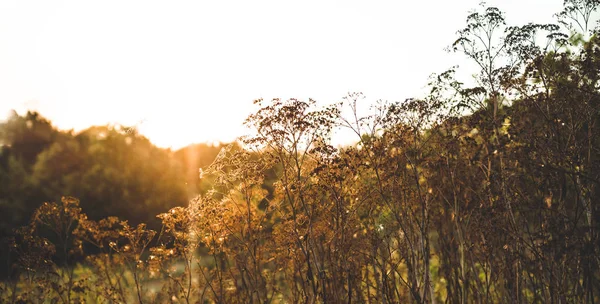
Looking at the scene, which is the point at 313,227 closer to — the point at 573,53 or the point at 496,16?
the point at 496,16

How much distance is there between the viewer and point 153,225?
28656 millimetres

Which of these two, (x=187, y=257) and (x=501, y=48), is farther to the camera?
(x=187, y=257)

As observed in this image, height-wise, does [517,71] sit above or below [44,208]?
above

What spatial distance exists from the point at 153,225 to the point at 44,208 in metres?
18.4

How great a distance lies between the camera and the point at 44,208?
1077 centimetres

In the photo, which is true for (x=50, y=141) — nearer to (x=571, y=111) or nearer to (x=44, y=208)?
(x=44, y=208)

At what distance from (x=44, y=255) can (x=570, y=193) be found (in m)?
13.2

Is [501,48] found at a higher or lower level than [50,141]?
lower

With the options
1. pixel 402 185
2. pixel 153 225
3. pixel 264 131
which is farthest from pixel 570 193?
pixel 153 225

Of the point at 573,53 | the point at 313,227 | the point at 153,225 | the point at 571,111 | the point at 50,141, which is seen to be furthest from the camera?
the point at 50,141

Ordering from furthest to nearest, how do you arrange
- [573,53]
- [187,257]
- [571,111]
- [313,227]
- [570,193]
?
[570,193], [187,257], [313,227], [573,53], [571,111]

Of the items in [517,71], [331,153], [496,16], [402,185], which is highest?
[496,16]

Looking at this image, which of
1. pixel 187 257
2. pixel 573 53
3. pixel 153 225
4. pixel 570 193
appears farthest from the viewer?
pixel 153 225

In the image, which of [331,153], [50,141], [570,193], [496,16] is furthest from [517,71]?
[50,141]
